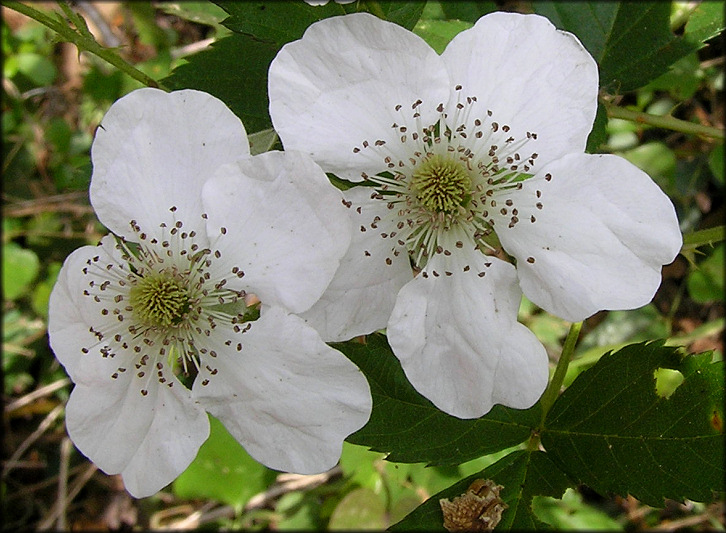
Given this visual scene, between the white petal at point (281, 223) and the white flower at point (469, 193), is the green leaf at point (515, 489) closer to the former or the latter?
the white flower at point (469, 193)

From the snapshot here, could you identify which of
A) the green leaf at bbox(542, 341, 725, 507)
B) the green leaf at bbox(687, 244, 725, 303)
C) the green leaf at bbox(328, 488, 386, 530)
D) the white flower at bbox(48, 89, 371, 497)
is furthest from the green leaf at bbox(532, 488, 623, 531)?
the white flower at bbox(48, 89, 371, 497)

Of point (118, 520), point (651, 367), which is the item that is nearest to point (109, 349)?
point (651, 367)

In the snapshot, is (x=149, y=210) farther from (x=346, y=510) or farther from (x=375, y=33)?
(x=346, y=510)

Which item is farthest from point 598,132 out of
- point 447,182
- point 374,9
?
point 374,9

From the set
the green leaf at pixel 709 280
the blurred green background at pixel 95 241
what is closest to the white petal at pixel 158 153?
the blurred green background at pixel 95 241

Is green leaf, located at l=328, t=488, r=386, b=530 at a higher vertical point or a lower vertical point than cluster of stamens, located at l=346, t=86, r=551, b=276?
lower

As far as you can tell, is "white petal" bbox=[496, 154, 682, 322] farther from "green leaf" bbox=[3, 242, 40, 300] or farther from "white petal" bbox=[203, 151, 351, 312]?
"green leaf" bbox=[3, 242, 40, 300]

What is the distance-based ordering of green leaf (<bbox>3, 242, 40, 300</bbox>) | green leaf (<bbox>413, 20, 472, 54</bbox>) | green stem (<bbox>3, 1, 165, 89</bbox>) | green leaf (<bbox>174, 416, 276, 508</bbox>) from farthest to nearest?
1. green leaf (<bbox>3, 242, 40, 300</bbox>)
2. green leaf (<bbox>174, 416, 276, 508</bbox>)
3. green leaf (<bbox>413, 20, 472, 54</bbox>)
4. green stem (<bbox>3, 1, 165, 89</bbox>)
